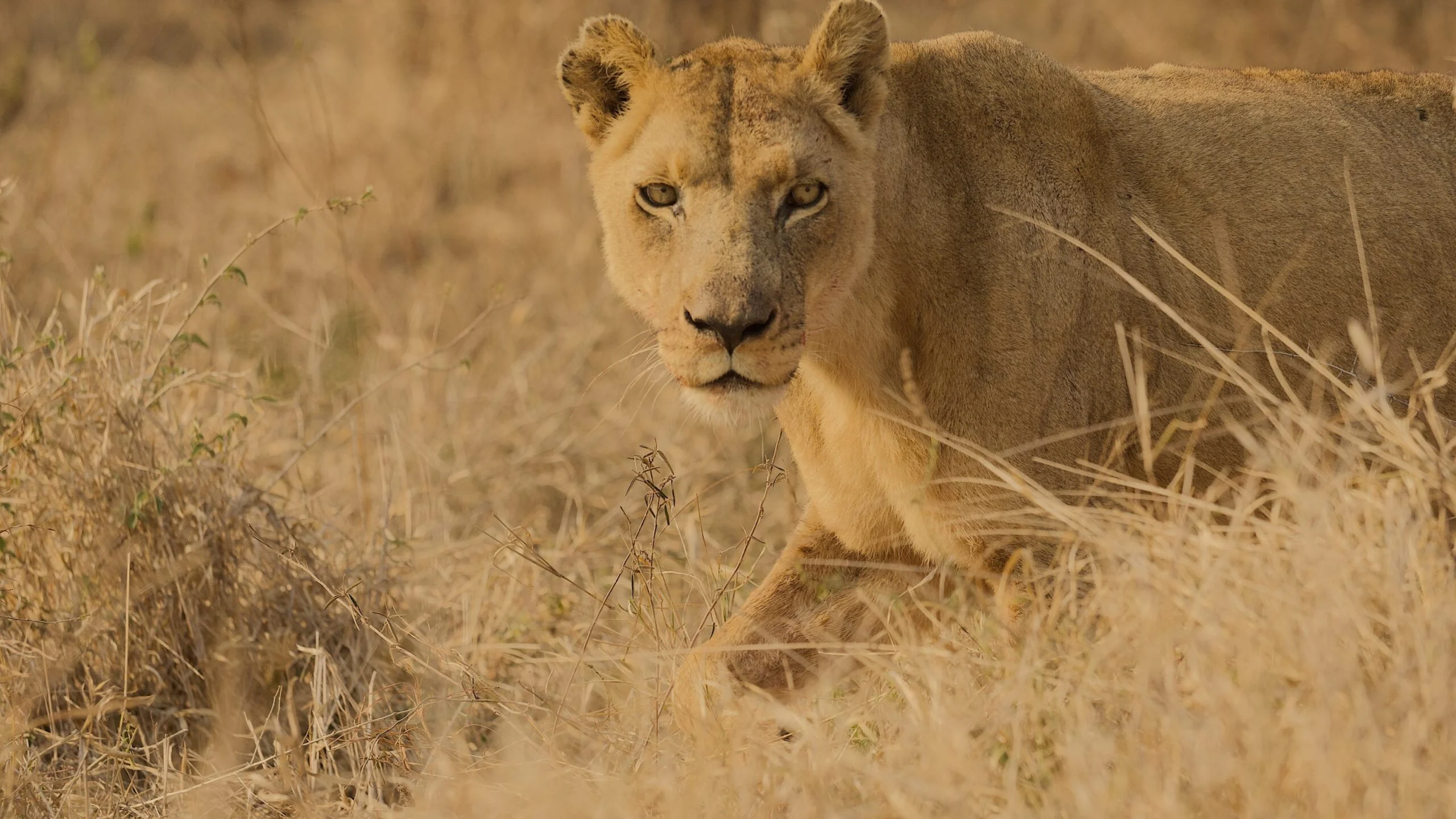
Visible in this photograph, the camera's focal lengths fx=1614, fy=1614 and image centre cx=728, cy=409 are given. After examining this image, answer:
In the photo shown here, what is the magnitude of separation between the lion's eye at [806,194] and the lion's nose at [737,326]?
0.34 metres

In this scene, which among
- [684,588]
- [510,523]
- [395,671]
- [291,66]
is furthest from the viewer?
[291,66]

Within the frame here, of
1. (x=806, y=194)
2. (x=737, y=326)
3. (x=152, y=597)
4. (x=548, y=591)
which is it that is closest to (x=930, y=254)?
(x=806, y=194)

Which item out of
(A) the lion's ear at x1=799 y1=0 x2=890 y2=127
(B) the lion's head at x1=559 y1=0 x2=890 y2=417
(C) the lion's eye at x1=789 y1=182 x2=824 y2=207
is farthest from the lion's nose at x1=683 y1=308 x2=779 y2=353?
(A) the lion's ear at x1=799 y1=0 x2=890 y2=127

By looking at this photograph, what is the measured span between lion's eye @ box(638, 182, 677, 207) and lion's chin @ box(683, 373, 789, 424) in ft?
1.61

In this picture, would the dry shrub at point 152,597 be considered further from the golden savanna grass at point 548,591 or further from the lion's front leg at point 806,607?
the lion's front leg at point 806,607

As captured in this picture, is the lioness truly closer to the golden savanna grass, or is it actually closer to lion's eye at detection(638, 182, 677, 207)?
lion's eye at detection(638, 182, 677, 207)

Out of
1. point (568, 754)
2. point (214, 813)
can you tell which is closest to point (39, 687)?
point (214, 813)

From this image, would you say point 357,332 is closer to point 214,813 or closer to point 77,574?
point 77,574

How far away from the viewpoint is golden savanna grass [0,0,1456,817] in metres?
2.93

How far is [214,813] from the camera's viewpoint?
4.02m

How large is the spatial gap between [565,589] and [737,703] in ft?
5.99

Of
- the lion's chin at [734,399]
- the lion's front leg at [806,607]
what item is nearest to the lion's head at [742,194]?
the lion's chin at [734,399]

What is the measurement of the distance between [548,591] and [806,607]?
1.22 m

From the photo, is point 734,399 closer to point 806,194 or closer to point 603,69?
point 806,194
